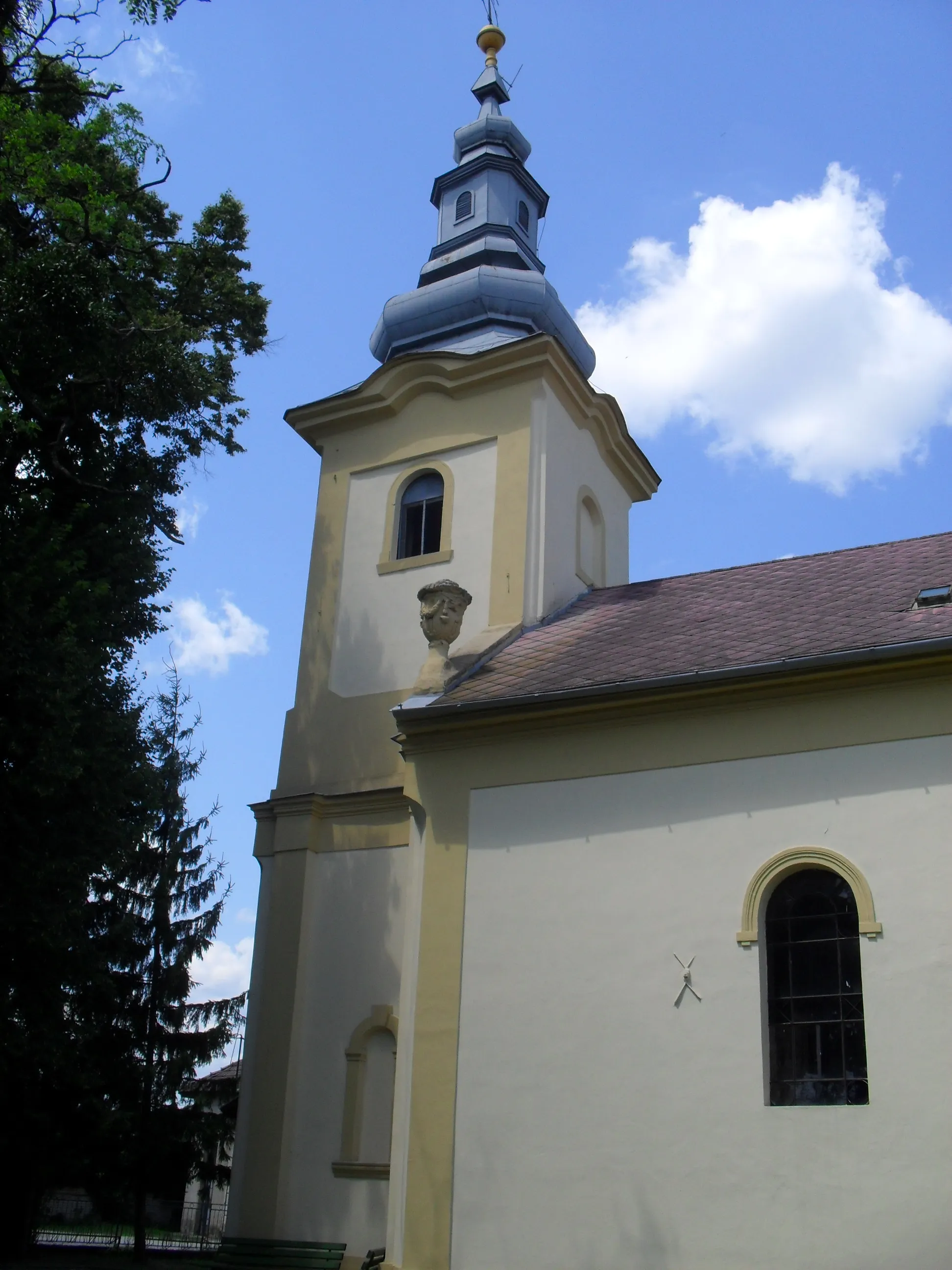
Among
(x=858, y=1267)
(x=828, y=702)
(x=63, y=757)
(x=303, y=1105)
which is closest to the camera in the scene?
(x=858, y=1267)

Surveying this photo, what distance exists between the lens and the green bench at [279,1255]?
506 inches

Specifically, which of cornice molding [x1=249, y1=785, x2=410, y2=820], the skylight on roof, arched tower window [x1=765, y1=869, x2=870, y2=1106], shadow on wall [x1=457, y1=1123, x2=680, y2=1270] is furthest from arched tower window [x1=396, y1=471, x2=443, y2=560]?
shadow on wall [x1=457, y1=1123, x2=680, y2=1270]

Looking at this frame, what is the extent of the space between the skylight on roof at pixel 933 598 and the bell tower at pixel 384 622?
4.62m

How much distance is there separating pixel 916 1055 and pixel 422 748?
5206 millimetres

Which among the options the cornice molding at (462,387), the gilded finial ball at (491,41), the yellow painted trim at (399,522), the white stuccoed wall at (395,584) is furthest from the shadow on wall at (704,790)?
the gilded finial ball at (491,41)

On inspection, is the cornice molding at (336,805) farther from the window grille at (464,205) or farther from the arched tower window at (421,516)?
the window grille at (464,205)

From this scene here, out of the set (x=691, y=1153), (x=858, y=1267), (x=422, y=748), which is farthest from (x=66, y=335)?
(x=858, y=1267)

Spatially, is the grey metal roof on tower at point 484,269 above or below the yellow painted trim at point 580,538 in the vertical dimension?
above

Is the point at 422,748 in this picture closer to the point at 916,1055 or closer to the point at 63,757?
the point at 63,757

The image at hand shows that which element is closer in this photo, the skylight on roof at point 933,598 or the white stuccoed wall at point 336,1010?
the skylight on roof at point 933,598

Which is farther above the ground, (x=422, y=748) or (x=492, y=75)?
(x=492, y=75)

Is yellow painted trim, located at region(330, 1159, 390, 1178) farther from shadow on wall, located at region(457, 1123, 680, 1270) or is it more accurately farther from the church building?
shadow on wall, located at region(457, 1123, 680, 1270)

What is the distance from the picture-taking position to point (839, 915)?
9914 millimetres

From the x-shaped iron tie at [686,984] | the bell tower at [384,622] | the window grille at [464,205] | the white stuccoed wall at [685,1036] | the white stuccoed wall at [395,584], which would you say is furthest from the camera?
the window grille at [464,205]
